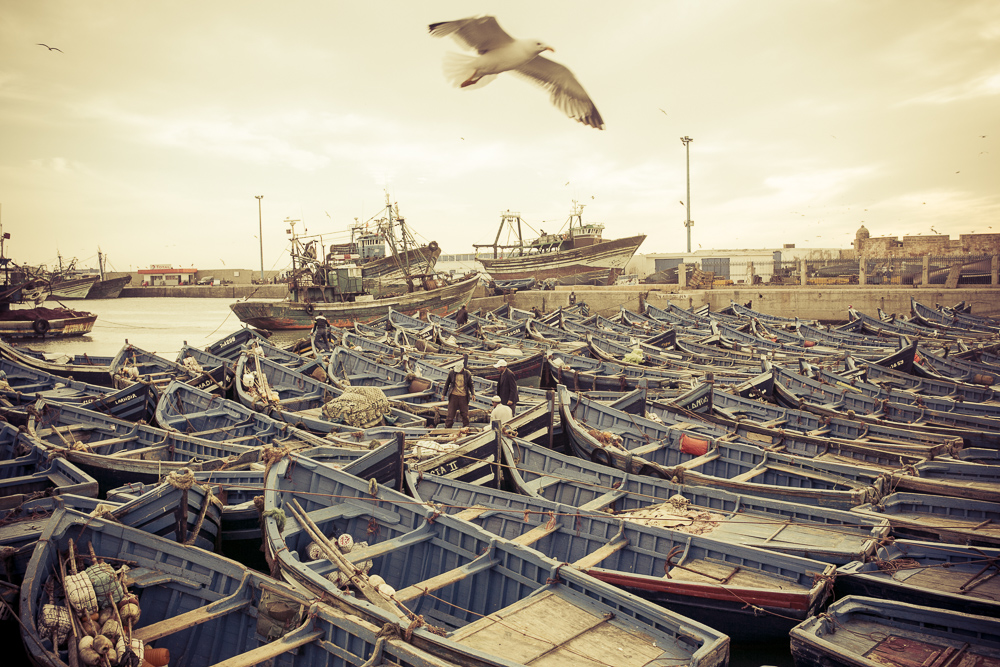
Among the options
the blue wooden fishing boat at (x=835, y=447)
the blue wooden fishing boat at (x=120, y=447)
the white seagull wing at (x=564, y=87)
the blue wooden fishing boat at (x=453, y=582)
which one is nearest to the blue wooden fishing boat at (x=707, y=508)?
the blue wooden fishing boat at (x=835, y=447)

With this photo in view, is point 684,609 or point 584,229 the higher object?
point 584,229

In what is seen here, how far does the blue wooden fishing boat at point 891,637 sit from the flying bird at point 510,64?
290 inches

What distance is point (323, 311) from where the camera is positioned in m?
40.4

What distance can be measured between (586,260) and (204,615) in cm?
5922

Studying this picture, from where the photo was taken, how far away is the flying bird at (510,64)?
8305 mm

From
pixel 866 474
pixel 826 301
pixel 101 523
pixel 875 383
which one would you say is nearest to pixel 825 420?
pixel 866 474

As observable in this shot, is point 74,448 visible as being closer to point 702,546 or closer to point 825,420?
point 702,546

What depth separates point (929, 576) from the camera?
6582 mm

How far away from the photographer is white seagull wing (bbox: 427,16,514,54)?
8.26m

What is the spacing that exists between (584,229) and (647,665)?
6264 cm

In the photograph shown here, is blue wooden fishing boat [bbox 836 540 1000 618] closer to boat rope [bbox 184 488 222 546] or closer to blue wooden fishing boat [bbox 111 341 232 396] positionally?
boat rope [bbox 184 488 222 546]

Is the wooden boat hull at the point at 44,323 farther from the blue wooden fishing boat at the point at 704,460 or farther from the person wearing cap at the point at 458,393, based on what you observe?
the blue wooden fishing boat at the point at 704,460

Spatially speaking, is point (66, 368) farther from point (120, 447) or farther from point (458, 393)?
point (458, 393)

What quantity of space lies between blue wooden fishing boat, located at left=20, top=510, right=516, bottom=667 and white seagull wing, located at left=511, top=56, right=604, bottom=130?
26.1 ft
